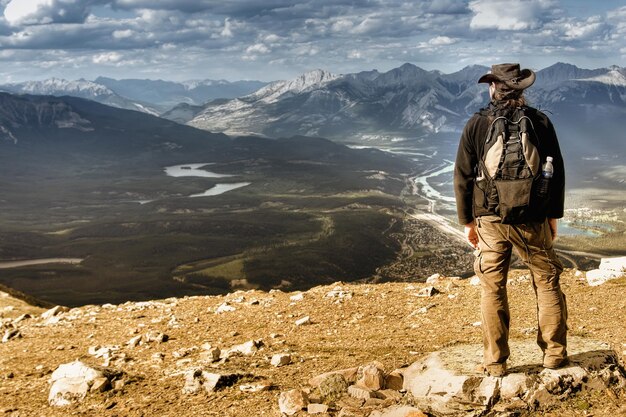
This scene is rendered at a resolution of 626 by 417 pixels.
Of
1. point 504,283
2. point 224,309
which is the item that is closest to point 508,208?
point 504,283

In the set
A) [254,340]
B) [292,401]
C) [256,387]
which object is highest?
[292,401]

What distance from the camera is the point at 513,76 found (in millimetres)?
9445

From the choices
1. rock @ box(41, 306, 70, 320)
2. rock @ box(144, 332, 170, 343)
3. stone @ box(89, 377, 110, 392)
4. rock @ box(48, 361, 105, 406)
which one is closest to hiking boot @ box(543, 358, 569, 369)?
stone @ box(89, 377, 110, 392)

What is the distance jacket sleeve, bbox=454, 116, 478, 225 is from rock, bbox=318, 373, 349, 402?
350 centimetres

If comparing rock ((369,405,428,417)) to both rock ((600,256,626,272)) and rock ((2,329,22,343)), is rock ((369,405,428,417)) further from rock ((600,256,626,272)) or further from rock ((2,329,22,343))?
rock ((600,256,626,272))

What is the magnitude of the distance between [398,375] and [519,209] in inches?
148

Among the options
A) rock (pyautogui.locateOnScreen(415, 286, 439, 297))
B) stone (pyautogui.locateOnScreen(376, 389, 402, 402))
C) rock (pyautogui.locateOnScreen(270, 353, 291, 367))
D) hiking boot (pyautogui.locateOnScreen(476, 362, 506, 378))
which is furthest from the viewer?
rock (pyautogui.locateOnScreen(415, 286, 439, 297))

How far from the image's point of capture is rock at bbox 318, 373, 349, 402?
Answer: 33.0 ft

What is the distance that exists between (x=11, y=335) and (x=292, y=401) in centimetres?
1128

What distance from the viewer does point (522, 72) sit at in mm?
9523

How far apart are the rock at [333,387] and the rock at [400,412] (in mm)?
988

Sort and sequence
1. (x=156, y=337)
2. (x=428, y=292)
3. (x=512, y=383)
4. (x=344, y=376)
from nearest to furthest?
(x=512, y=383), (x=344, y=376), (x=156, y=337), (x=428, y=292)

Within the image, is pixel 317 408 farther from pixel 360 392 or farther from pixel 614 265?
pixel 614 265

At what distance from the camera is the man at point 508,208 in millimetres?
9172
